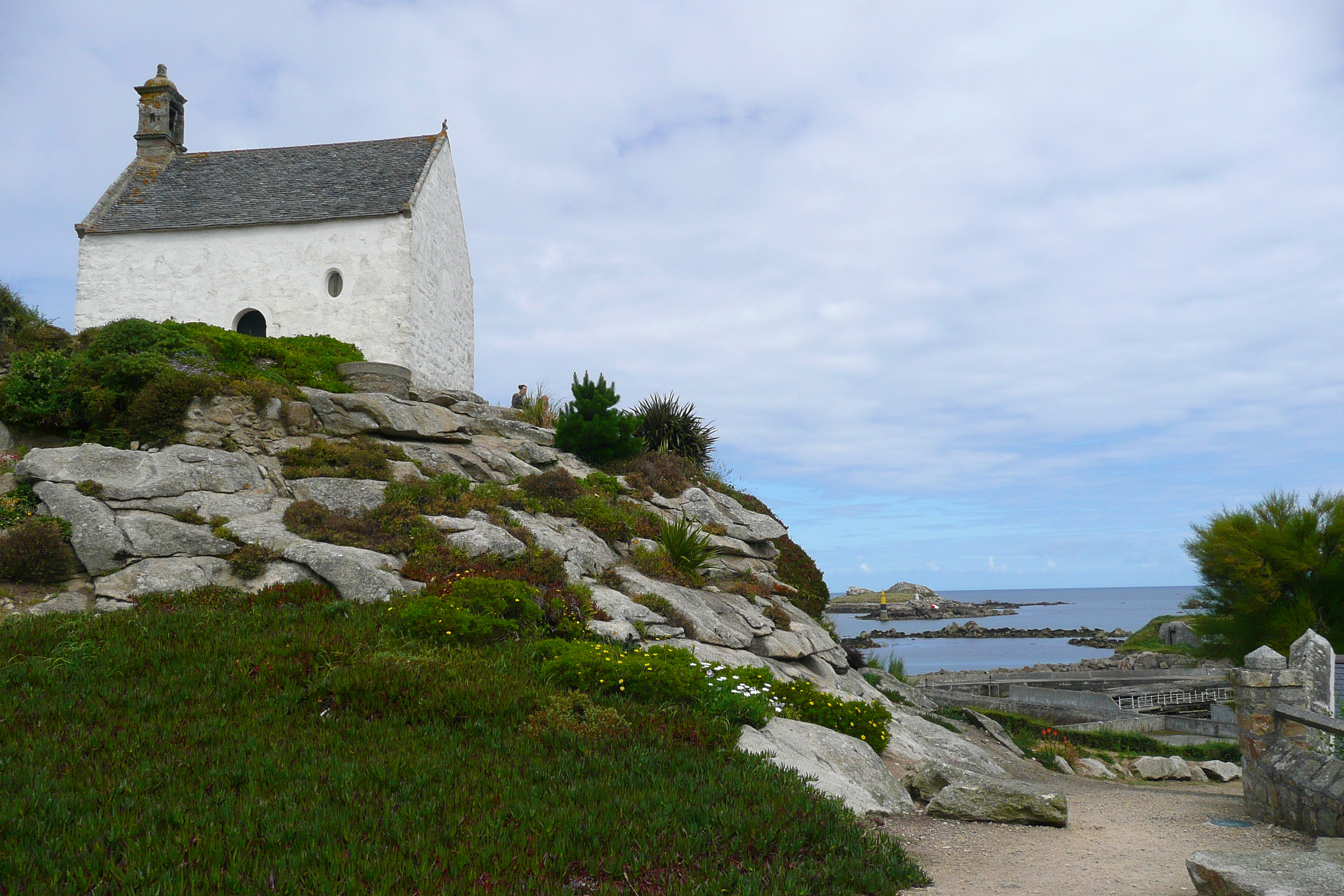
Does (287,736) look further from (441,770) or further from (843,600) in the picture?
(843,600)

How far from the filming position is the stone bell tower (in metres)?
28.2

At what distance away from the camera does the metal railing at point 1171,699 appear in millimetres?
29703

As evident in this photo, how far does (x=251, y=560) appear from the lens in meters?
12.1

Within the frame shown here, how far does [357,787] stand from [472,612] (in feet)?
15.4

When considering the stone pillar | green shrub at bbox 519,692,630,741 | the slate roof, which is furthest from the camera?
the slate roof

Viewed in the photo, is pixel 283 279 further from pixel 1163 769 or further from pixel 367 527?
pixel 1163 769

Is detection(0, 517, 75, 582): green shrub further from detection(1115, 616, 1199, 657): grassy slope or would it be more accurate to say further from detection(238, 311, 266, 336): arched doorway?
detection(1115, 616, 1199, 657): grassy slope

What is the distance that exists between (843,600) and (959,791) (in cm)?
16636

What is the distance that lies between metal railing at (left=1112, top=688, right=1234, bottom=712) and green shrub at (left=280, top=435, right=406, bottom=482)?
27082 mm

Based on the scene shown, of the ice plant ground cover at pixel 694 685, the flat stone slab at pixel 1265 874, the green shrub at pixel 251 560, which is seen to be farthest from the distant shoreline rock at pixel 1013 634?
the flat stone slab at pixel 1265 874

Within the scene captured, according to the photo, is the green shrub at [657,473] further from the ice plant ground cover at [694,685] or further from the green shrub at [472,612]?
the ice plant ground cover at [694,685]

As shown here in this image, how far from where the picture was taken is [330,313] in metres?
25.3

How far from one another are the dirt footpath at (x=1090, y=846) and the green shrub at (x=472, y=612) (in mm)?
5195

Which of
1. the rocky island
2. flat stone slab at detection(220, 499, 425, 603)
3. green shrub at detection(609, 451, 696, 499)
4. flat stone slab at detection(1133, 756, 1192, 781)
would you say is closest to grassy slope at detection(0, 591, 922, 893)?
flat stone slab at detection(220, 499, 425, 603)
